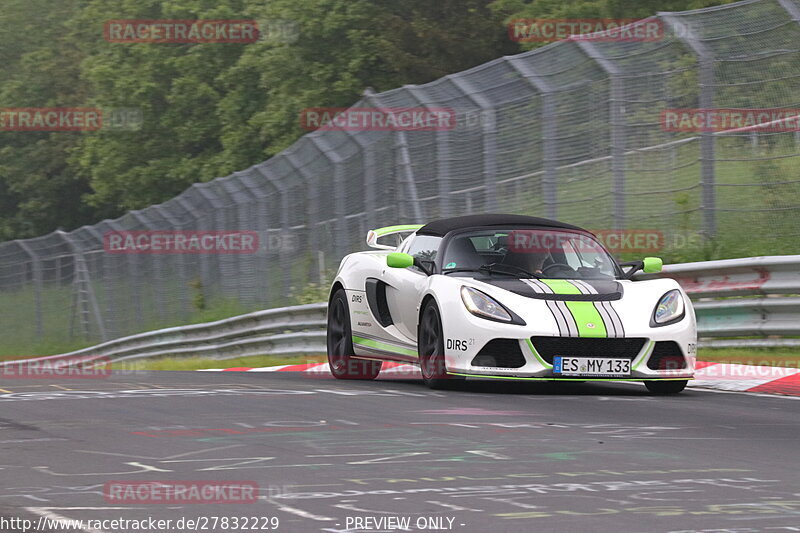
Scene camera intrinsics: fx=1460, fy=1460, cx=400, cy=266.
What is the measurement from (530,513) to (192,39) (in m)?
51.9

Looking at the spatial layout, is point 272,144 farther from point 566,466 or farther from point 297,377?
point 566,466

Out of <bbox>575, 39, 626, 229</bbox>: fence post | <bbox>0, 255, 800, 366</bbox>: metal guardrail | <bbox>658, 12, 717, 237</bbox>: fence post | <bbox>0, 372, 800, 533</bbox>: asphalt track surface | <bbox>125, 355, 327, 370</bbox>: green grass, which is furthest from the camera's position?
<bbox>125, 355, 327, 370</bbox>: green grass

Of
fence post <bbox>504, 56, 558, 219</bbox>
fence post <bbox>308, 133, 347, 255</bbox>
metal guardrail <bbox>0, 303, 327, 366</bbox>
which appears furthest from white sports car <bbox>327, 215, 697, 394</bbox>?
fence post <bbox>308, 133, 347, 255</bbox>

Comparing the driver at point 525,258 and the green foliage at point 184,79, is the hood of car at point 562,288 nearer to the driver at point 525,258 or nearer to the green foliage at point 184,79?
the driver at point 525,258

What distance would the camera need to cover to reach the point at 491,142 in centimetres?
1642

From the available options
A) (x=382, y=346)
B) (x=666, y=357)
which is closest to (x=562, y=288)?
(x=666, y=357)

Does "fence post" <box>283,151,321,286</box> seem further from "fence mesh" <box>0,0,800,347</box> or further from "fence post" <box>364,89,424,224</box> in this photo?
"fence post" <box>364,89,424,224</box>

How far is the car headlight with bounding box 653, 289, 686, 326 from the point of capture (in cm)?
1039

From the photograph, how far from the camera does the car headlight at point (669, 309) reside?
10391 millimetres

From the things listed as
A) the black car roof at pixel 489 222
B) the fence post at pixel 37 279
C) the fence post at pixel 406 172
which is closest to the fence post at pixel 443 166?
the fence post at pixel 406 172

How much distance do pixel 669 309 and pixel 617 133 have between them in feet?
14.8

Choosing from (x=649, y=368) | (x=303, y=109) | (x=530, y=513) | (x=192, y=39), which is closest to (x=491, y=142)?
(x=649, y=368)

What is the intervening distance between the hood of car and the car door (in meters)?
0.71

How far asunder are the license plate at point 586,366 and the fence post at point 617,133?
4.79m
